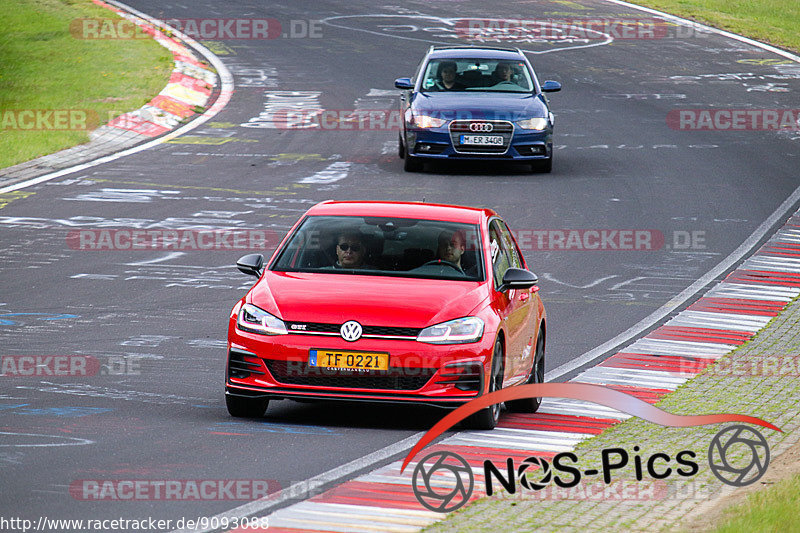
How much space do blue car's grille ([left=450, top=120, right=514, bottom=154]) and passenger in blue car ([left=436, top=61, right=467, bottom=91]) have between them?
1.13 metres

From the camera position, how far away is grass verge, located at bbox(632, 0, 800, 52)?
4272 centimetres

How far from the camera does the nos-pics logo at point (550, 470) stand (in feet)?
26.9

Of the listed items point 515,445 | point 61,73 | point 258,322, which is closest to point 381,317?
point 258,322

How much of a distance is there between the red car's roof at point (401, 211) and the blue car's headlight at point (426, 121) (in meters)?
12.0

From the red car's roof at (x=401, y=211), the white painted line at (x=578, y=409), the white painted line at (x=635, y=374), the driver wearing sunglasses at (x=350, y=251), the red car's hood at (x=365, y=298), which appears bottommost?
the white painted line at (x=635, y=374)

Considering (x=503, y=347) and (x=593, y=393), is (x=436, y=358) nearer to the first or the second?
(x=503, y=347)

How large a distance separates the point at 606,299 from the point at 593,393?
15.1ft

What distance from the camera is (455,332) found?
10.1 meters

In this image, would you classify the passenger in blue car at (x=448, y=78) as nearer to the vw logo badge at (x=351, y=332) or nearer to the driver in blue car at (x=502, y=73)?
the driver in blue car at (x=502, y=73)

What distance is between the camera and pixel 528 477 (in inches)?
339

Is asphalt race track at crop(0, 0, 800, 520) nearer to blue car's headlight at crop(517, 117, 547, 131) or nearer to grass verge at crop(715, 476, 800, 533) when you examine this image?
blue car's headlight at crop(517, 117, 547, 131)

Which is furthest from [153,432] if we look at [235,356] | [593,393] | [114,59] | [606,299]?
[114,59]

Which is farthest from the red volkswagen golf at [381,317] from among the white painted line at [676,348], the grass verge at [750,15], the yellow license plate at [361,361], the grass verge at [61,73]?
the grass verge at [750,15]

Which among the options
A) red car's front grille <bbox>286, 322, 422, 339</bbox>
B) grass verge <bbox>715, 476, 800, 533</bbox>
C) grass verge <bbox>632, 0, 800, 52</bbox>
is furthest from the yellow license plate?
grass verge <bbox>632, 0, 800, 52</bbox>
